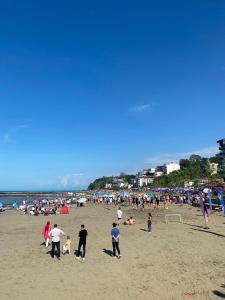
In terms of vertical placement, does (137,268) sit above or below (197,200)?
below

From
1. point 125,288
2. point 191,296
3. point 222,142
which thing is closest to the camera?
point 191,296

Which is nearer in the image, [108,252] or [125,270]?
[125,270]

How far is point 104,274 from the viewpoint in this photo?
13883mm

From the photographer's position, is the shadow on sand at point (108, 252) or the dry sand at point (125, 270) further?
the shadow on sand at point (108, 252)

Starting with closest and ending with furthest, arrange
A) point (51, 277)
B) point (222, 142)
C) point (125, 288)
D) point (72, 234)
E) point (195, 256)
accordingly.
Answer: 1. point (125, 288)
2. point (51, 277)
3. point (195, 256)
4. point (72, 234)
5. point (222, 142)

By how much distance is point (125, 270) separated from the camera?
566 inches

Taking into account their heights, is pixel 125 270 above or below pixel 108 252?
below

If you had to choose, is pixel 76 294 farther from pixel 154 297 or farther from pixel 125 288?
pixel 154 297

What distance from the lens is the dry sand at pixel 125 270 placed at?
11.6 m

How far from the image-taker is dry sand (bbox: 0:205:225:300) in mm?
11562

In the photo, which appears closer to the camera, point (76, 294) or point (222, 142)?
point (76, 294)

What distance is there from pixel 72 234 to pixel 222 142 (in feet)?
340

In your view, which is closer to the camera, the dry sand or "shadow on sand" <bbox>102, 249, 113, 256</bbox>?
the dry sand

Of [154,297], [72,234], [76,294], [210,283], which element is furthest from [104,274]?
[72,234]
